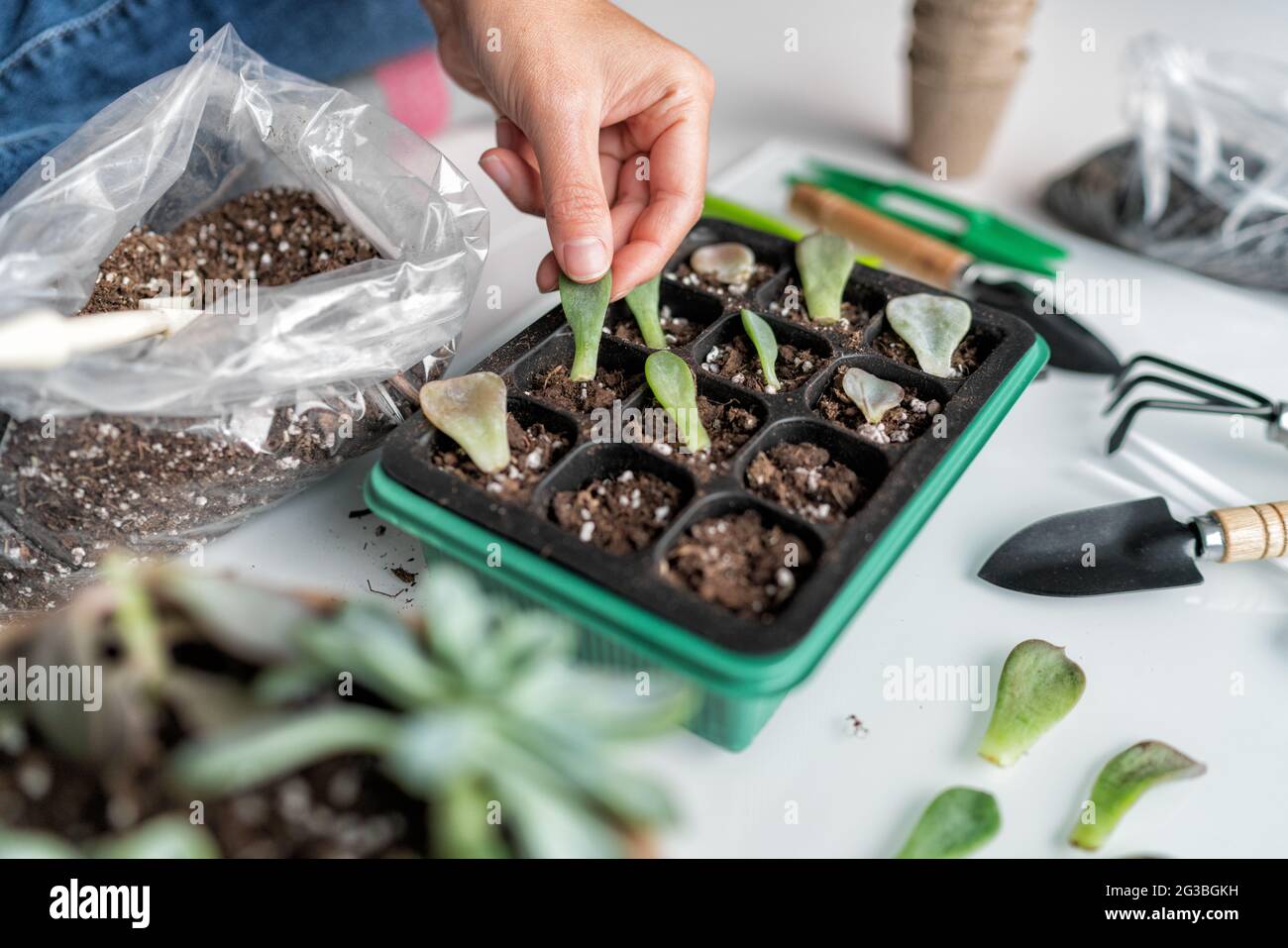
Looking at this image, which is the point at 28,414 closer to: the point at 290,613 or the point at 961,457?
the point at 290,613

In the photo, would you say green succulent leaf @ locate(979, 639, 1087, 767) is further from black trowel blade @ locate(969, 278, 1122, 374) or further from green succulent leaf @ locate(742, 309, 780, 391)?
black trowel blade @ locate(969, 278, 1122, 374)

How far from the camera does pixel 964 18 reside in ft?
3.61

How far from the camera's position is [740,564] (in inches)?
24.2

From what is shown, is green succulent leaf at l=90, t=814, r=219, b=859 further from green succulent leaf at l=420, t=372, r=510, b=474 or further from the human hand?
the human hand

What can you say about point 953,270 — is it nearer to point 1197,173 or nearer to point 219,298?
point 1197,173

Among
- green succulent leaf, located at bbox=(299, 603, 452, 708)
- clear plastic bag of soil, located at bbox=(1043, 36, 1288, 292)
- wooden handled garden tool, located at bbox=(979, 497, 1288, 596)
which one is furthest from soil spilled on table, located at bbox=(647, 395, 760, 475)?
clear plastic bag of soil, located at bbox=(1043, 36, 1288, 292)

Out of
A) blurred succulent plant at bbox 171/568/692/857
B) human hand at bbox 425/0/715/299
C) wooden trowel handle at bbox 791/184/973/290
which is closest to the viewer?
Result: blurred succulent plant at bbox 171/568/692/857

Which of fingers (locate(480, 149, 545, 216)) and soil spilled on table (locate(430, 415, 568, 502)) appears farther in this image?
fingers (locate(480, 149, 545, 216))

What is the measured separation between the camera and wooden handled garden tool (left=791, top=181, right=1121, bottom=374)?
0.96 metres

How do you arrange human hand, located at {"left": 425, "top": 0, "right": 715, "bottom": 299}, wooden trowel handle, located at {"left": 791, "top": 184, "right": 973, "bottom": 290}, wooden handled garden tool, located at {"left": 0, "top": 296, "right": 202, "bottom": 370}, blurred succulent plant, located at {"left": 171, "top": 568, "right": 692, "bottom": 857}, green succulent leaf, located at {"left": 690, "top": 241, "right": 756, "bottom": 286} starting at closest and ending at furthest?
blurred succulent plant, located at {"left": 171, "top": 568, "right": 692, "bottom": 857} → wooden handled garden tool, located at {"left": 0, "top": 296, "right": 202, "bottom": 370} → human hand, located at {"left": 425, "top": 0, "right": 715, "bottom": 299} → green succulent leaf, located at {"left": 690, "top": 241, "right": 756, "bottom": 286} → wooden trowel handle, located at {"left": 791, "top": 184, "right": 973, "bottom": 290}

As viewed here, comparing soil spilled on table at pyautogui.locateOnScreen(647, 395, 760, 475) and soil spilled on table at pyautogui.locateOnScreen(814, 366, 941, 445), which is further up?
soil spilled on table at pyautogui.locateOnScreen(814, 366, 941, 445)

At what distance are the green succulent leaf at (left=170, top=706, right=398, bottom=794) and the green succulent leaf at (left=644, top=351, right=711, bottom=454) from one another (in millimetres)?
373

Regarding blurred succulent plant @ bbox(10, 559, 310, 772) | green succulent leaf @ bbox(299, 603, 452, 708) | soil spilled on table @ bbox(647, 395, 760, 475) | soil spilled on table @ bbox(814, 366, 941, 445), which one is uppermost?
green succulent leaf @ bbox(299, 603, 452, 708)

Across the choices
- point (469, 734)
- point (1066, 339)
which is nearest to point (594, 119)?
point (1066, 339)
